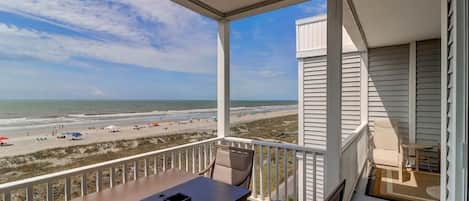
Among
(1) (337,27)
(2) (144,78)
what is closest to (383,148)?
(1) (337,27)

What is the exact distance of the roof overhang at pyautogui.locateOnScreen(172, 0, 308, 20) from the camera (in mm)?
3002

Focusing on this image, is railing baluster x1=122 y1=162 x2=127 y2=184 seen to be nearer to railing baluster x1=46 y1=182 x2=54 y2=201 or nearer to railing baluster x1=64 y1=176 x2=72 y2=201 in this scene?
railing baluster x1=64 y1=176 x2=72 y2=201

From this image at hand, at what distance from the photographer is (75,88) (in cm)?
525

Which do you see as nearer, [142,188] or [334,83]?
[142,188]

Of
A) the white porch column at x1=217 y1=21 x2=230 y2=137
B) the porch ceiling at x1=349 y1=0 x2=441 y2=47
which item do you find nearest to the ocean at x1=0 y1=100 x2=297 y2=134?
the white porch column at x1=217 y1=21 x2=230 y2=137

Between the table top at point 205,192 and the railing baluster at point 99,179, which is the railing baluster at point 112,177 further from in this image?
the table top at point 205,192

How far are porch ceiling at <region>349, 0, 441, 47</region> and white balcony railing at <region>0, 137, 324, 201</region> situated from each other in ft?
6.85

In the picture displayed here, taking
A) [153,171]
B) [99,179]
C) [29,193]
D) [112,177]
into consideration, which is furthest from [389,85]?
[29,193]

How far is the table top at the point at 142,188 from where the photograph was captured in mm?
1645

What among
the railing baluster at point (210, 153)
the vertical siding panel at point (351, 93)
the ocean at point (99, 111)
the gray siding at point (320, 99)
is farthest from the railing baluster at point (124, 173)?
the vertical siding panel at point (351, 93)

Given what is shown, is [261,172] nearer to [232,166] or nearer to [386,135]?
[232,166]

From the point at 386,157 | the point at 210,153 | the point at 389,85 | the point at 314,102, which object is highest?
the point at 389,85

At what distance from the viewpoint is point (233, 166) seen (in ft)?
8.45

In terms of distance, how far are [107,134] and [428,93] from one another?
22.5 feet
